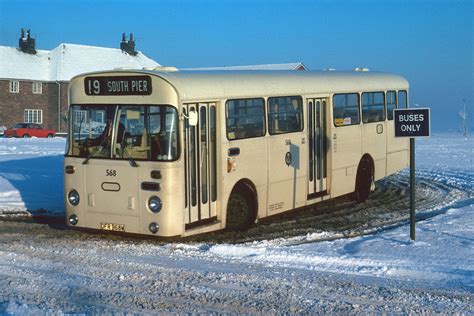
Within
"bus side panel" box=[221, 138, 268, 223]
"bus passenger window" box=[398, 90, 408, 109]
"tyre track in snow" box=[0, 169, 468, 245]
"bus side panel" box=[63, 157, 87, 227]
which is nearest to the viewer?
"bus side panel" box=[63, 157, 87, 227]

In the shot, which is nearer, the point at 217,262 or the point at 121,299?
the point at 121,299

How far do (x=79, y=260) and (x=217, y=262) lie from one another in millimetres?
1896

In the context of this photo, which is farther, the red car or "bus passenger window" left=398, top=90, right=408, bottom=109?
the red car

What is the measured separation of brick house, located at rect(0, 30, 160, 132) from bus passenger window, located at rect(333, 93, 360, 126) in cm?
5457

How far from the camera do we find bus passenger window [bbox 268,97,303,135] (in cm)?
1412

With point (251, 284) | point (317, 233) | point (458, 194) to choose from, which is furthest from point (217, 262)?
point (458, 194)

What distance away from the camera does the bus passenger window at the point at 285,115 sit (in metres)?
14.1

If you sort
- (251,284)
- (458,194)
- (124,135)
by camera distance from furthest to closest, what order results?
(458,194) < (124,135) < (251,284)

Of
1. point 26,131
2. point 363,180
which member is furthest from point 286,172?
point 26,131

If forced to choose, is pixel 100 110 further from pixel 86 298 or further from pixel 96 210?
pixel 86 298

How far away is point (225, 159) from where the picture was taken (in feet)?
41.7

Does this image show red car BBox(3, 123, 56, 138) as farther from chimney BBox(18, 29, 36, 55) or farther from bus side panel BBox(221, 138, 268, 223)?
bus side panel BBox(221, 138, 268, 223)

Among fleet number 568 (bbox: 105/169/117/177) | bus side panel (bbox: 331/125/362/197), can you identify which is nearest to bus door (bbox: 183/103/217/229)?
fleet number 568 (bbox: 105/169/117/177)

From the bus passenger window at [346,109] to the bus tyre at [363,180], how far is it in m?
1.14
